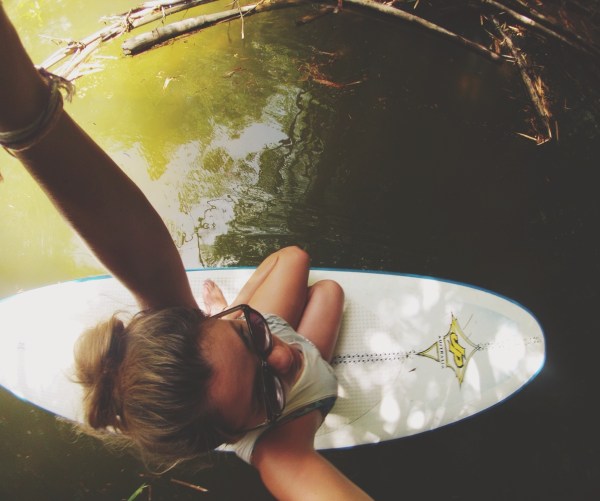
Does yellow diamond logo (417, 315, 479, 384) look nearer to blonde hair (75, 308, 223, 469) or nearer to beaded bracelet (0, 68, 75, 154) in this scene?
blonde hair (75, 308, 223, 469)

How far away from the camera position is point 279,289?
192 cm

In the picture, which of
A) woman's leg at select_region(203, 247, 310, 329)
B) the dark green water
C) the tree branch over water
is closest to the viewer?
woman's leg at select_region(203, 247, 310, 329)

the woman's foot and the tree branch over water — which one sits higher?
the tree branch over water

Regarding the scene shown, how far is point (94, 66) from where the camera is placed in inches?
134

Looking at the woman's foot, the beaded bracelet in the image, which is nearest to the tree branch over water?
the woman's foot

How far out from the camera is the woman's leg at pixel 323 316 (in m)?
1.90

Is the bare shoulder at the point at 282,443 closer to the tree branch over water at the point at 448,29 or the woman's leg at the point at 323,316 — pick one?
the woman's leg at the point at 323,316

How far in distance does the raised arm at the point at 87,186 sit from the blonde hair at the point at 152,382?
203mm

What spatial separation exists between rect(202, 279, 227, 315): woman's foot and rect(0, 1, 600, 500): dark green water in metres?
0.53

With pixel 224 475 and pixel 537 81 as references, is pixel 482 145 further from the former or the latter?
pixel 224 475

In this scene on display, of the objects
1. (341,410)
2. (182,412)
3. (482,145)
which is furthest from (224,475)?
(482,145)

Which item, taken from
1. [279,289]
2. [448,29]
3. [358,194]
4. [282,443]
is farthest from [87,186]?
[448,29]

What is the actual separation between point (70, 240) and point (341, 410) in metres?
2.26

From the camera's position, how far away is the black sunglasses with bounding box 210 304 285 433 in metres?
1.19
